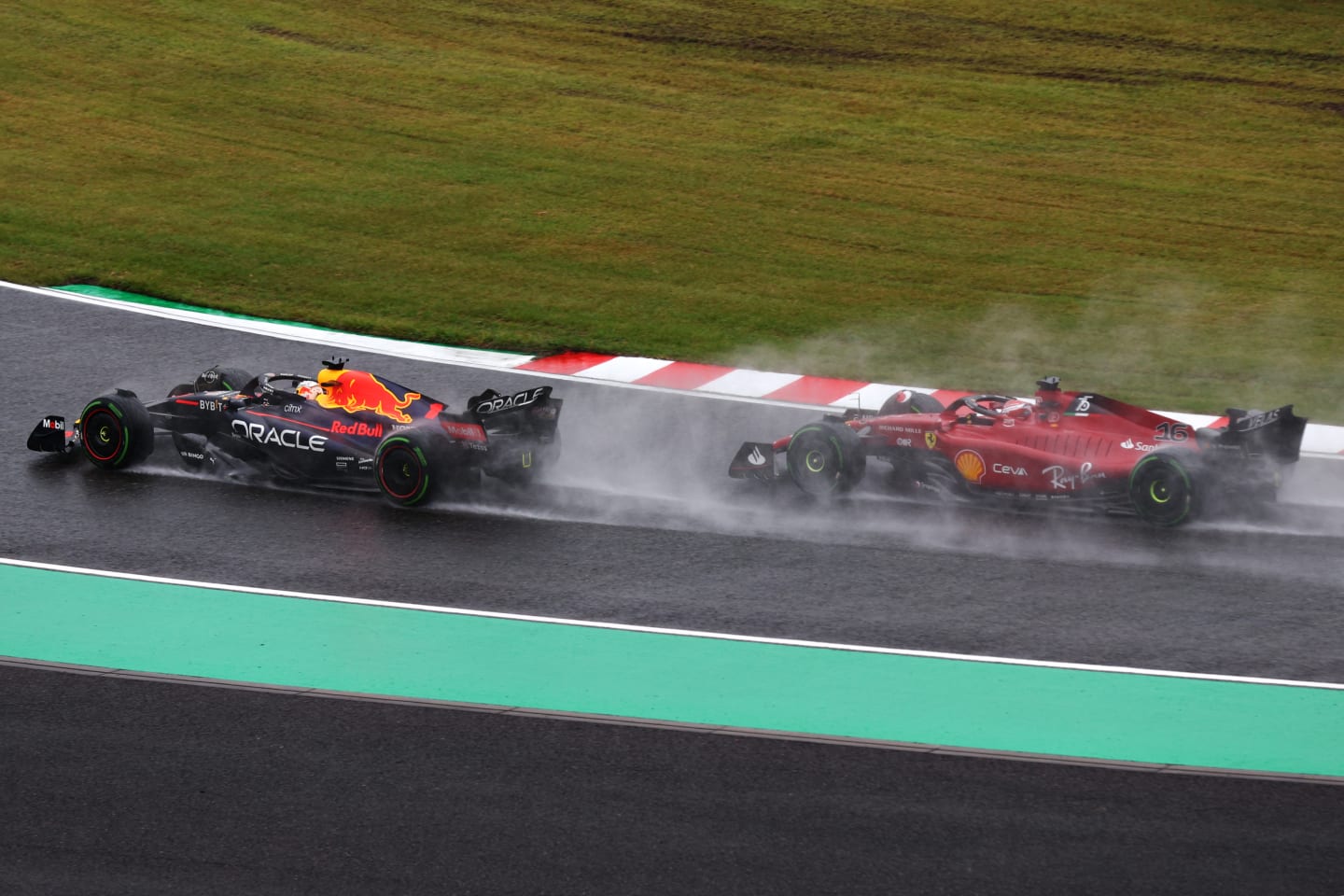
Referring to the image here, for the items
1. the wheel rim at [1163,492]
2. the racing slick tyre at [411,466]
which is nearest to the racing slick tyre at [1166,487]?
the wheel rim at [1163,492]

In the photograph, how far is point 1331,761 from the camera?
9070 millimetres

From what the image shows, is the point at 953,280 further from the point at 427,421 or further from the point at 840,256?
the point at 427,421

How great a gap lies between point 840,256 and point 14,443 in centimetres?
979

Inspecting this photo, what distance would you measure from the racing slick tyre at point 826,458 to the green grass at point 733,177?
133 inches

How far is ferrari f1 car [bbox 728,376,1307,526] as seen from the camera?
39.3 feet

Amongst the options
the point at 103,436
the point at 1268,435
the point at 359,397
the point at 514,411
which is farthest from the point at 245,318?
the point at 1268,435

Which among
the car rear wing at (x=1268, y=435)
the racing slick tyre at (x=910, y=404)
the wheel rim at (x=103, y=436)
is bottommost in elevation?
the wheel rim at (x=103, y=436)

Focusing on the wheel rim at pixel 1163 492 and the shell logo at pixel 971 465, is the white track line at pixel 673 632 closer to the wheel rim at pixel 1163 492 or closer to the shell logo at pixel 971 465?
the wheel rim at pixel 1163 492

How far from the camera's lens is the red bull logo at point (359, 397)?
12719 mm

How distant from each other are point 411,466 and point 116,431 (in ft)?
8.53

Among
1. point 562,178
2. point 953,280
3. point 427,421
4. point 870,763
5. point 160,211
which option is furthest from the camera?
point 562,178

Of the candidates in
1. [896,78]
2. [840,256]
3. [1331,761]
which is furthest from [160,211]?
[1331,761]

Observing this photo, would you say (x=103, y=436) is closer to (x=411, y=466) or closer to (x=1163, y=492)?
(x=411, y=466)

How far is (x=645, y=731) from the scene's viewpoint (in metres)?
9.28
